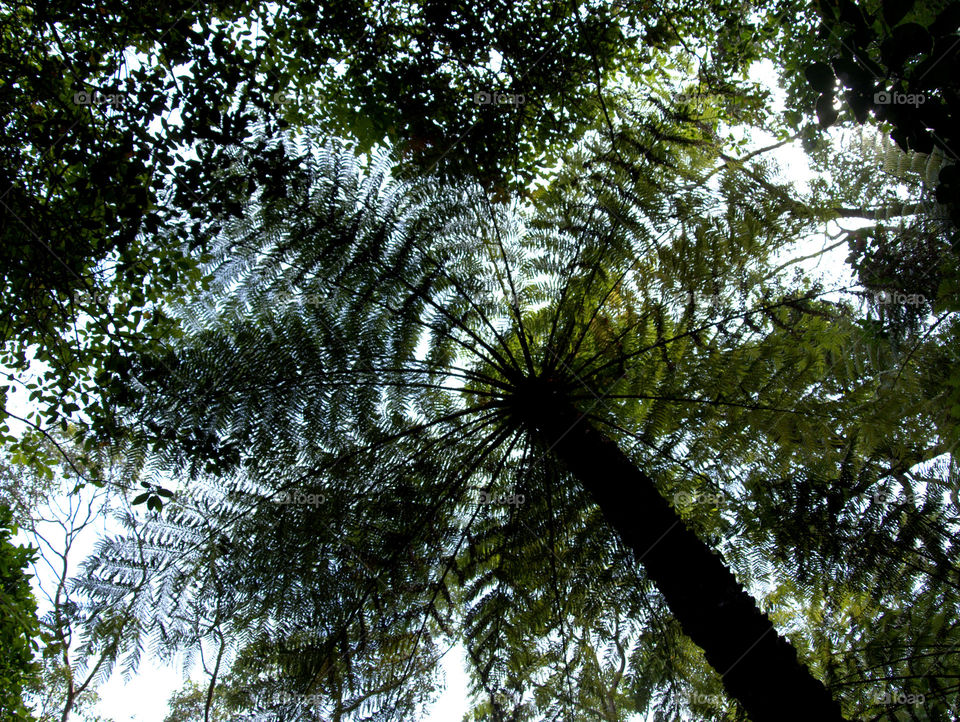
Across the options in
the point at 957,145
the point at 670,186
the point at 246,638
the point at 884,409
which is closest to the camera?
the point at 957,145

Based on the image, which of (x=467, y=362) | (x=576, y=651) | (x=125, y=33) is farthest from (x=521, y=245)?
(x=576, y=651)

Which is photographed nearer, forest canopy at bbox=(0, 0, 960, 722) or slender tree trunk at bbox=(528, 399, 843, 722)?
slender tree trunk at bbox=(528, 399, 843, 722)

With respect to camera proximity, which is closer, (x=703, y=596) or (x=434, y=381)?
(x=703, y=596)

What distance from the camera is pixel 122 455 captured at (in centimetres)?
239

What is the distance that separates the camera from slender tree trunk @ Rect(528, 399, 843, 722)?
1.42 metres

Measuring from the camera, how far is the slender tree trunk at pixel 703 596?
1.42 metres

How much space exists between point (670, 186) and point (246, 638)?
266 centimetres

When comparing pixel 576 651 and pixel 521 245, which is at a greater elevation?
pixel 521 245

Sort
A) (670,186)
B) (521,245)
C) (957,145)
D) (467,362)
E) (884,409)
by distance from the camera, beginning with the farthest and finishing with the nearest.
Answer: (467,362)
(521,245)
(670,186)
(884,409)
(957,145)

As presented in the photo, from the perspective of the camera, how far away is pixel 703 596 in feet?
5.36

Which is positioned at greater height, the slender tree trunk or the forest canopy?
the forest canopy

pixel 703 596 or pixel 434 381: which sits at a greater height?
pixel 434 381

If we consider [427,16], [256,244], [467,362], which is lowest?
[467,362]

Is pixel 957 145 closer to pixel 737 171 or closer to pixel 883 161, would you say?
pixel 737 171
